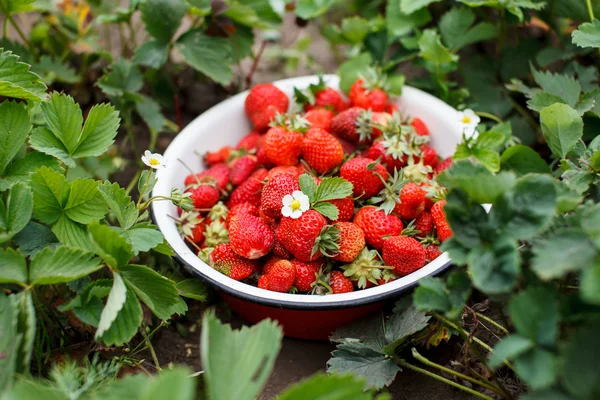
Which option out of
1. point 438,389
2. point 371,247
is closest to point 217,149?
point 371,247

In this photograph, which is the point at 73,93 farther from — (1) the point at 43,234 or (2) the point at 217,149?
(1) the point at 43,234

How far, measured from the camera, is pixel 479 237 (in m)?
0.81

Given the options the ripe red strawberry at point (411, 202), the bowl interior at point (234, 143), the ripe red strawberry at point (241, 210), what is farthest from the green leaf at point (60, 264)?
the ripe red strawberry at point (411, 202)

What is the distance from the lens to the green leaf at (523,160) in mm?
1261

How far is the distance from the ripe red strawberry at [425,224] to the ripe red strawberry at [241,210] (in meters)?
0.35

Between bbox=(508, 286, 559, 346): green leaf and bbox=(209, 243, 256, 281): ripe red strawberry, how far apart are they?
0.58m

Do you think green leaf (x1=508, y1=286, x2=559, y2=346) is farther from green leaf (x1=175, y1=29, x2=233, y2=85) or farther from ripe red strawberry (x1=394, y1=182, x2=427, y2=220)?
green leaf (x1=175, y1=29, x2=233, y2=85)

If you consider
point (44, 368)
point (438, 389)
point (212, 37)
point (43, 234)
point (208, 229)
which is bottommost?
point (438, 389)

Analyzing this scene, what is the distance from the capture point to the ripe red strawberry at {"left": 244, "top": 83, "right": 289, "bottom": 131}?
1.43m

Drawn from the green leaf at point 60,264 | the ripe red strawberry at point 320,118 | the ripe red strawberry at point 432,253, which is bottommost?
the ripe red strawberry at point 432,253

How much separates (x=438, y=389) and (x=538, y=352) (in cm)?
48

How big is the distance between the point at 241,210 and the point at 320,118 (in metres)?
0.32

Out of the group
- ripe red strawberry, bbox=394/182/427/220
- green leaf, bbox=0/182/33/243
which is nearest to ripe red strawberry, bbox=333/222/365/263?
ripe red strawberry, bbox=394/182/427/220

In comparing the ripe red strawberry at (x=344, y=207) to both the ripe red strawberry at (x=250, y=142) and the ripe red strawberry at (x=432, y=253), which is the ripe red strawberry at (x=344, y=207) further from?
the ripe red strawberry at (x=250, y=142)
